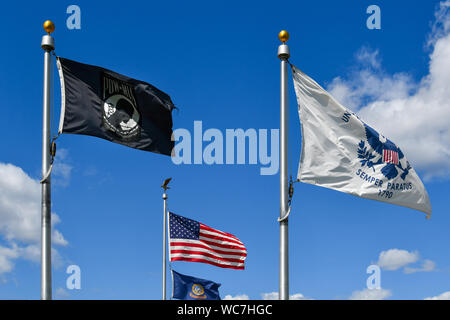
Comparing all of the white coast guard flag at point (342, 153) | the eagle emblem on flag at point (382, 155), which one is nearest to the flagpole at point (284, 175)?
A: the white coast guard flag at point (342, 153)

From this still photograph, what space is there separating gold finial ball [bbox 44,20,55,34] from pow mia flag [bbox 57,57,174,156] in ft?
2.44

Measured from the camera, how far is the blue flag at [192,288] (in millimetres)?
26000

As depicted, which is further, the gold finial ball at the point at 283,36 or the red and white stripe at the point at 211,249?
the red and white stripe at the point at 211,249

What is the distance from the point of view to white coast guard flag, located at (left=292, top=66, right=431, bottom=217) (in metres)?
14.8

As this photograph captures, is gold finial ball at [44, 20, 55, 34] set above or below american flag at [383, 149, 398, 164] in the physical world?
above

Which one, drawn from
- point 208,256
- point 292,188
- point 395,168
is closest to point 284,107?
point 292,188

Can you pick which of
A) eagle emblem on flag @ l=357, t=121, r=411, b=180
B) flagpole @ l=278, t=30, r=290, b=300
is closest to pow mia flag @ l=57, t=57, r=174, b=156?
flagpole @ l=278, t=30, r=290, b=300

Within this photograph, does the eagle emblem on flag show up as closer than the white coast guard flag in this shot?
No

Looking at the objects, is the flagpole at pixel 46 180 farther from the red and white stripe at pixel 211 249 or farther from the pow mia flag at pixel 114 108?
the red and white stripe at pixel 211 249

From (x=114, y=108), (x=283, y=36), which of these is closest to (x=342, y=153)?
(x=283, y=36)

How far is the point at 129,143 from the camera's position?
1541 centimetres

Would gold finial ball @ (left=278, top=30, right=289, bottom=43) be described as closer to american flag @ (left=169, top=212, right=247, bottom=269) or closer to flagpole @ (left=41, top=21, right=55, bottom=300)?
flagpole @ (left=41, top=21, right=55, bottom=300)
